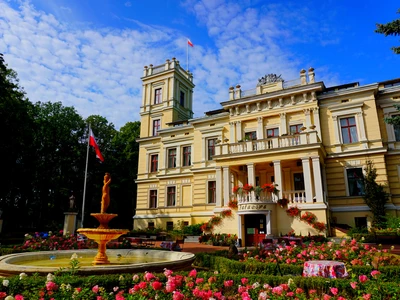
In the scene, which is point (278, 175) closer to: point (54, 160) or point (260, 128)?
point (260, 128)

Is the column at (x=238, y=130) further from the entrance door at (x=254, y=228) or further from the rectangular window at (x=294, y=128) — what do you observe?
the entrance door at (x=254, y=228)

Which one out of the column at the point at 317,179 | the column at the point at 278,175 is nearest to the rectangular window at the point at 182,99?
the column at the point at 278,175

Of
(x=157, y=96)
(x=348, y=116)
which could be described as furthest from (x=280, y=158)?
(x=157, y=96)

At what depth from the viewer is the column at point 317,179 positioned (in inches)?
745

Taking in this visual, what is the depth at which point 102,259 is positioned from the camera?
8.92 metres

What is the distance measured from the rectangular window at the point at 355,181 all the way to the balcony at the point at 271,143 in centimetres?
445

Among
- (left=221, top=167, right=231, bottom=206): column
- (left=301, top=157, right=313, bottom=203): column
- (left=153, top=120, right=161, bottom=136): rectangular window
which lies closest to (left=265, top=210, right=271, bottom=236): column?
(left=301, top=157, right=313, bottom=203): column

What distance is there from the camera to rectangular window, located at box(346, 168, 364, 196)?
834 inches

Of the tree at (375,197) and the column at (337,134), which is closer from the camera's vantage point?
the tree at (375,197)

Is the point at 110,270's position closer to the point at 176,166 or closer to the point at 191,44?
the point at 176,166

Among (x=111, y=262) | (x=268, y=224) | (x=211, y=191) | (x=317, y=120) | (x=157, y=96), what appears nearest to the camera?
(x=111, y=262)

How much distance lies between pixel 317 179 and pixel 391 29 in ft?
31.8

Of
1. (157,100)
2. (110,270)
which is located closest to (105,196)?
(110,270)

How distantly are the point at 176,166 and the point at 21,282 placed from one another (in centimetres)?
2514
